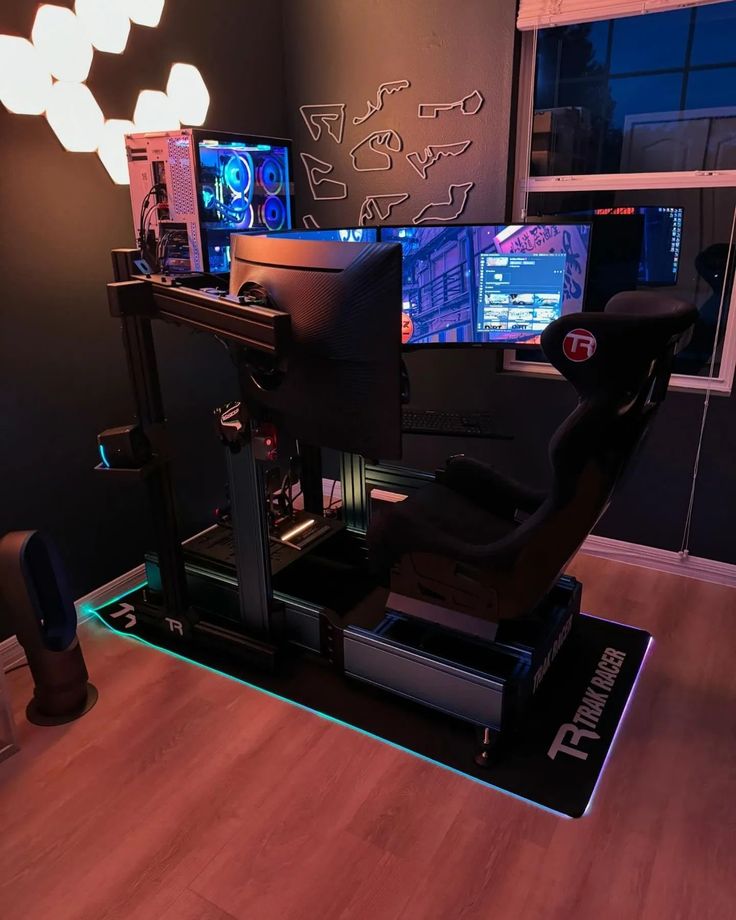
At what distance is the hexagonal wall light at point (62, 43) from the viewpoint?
2186 mm

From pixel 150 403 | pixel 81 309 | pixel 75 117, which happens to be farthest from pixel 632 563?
pixel 75 117

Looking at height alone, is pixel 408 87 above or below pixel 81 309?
above

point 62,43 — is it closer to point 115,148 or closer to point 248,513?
point 115,148

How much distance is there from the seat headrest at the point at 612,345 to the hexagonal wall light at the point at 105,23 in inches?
77.5

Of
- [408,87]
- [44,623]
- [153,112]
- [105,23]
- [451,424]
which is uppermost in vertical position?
[105,23]

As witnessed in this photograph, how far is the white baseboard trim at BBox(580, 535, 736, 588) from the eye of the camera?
2.85 meters

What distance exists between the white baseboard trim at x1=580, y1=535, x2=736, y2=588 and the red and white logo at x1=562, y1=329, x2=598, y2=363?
175 centimetres

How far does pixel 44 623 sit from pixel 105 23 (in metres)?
2.04

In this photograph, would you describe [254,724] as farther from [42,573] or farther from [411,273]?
[411,273]

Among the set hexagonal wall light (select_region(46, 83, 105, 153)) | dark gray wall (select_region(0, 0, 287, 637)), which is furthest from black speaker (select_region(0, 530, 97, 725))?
hexagonal wall light (select_region(46, 83, 105, 153))

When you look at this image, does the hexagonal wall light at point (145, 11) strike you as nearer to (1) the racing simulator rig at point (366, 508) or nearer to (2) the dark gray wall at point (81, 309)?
(2) the dark gray wall at point (81, 309)

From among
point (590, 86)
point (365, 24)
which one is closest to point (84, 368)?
point (365, 24)

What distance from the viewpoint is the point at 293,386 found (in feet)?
5.79

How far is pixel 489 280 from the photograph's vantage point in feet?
8.24
